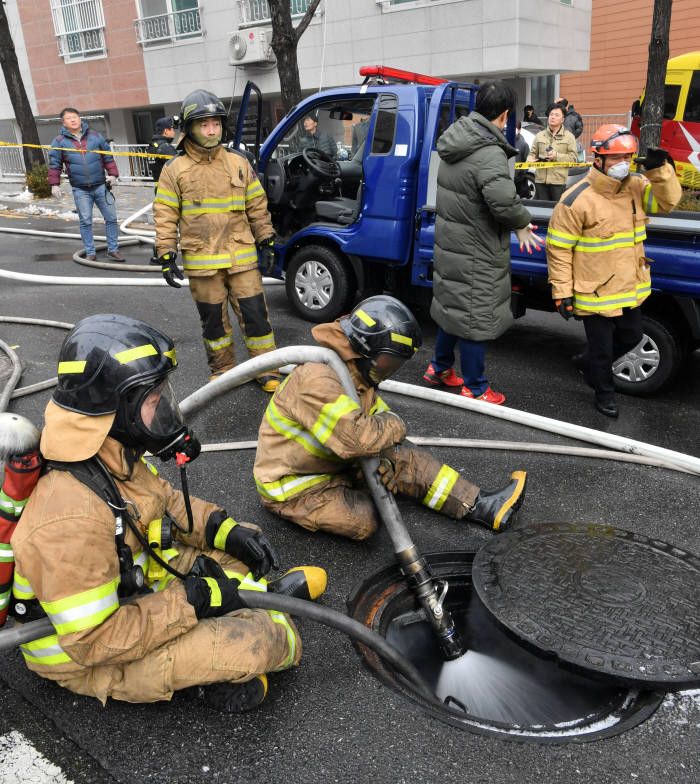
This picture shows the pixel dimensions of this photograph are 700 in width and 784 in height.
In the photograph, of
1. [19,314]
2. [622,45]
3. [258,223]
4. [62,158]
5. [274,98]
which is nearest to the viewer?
[258,223]

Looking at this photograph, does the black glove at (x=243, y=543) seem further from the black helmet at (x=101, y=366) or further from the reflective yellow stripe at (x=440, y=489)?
the reflective yellow stripe at (x=440, y=489)

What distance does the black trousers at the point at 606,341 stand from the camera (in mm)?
4555

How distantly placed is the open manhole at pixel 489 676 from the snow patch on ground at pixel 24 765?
44.2 inches

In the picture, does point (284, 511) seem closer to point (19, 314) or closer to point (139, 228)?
point (19, 314)

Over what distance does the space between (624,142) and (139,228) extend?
941 centimetres

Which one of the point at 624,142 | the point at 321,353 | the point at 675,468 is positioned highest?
the point at 624,142

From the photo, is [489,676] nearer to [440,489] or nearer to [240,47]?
[440,489]

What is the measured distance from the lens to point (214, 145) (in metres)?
4.87

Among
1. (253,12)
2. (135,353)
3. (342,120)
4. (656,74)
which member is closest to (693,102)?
(656,74)

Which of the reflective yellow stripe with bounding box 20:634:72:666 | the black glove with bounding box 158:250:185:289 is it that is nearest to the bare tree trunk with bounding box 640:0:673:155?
the black glove with bounding box 158:250:185:289

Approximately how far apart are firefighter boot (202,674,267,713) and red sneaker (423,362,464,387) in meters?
3.30

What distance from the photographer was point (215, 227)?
16.4 ft

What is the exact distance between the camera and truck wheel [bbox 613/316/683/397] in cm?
484

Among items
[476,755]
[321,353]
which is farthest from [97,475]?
[476,755]
